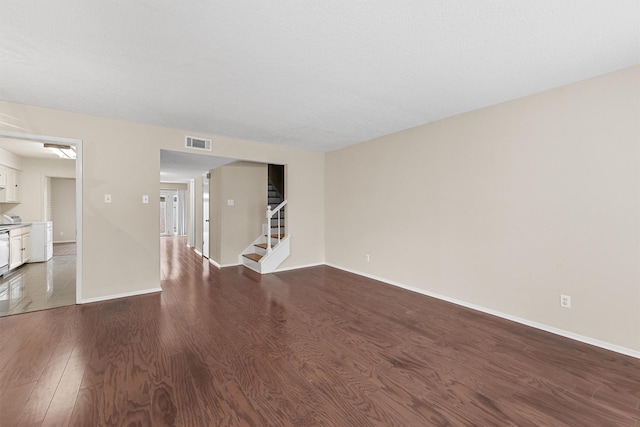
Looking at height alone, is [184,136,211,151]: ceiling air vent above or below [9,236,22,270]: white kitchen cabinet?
above

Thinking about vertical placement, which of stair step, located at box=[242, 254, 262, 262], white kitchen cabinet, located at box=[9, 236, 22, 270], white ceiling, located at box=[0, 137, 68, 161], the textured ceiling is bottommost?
stair step, located at box=[242, 254, 262, 262]

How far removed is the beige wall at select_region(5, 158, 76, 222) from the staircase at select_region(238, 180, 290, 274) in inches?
209

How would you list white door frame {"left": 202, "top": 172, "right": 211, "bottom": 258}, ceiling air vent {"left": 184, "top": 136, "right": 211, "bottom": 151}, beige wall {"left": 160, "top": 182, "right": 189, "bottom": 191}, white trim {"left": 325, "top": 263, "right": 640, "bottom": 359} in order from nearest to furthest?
white trim {"left": 325, "top": 263, "right": 640, "bottom": 359} < ceiling air vent {"left": 184, "top": 136, "right": 211, "bottom": 151} < white door frame {"left": 202, "top": 172, "right": 211, "bottom": 258} < beige wall {"left": 160, "top": 182, "right": 189, "bottom": 191}

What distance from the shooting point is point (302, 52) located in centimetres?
209

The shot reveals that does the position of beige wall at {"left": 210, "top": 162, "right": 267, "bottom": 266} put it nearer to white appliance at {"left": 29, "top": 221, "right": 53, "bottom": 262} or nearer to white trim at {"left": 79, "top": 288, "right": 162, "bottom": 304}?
white trim at {"left": 79, "top": 288, "right": 162, "bottom": 304}

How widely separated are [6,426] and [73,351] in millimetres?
893

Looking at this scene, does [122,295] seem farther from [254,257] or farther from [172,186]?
[172,186]

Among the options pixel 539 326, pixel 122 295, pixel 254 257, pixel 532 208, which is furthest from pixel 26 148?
pixel 539 326

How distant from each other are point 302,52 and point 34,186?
829 centimetres

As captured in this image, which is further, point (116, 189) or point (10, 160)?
point (10, 160)

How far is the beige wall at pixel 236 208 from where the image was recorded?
571 cm

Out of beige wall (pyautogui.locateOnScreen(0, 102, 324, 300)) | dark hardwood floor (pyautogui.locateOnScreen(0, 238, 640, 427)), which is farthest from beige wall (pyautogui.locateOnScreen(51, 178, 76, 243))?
dark hardwood floor (pyautogui.locateOnScreen(0, 238, 640, 427))

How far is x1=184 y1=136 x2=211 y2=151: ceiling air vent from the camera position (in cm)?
418

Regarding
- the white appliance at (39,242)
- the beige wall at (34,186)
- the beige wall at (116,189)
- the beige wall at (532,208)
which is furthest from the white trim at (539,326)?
the beige wall at (34,186)
